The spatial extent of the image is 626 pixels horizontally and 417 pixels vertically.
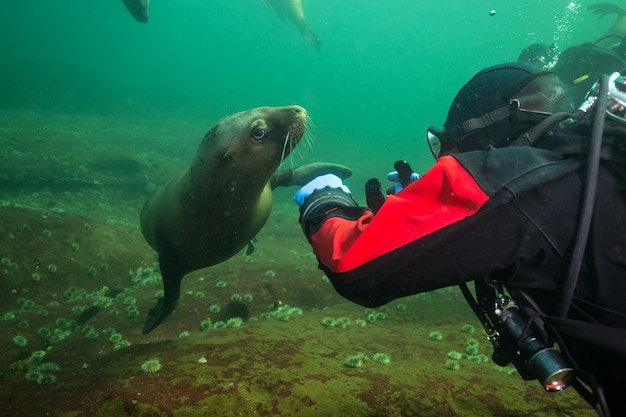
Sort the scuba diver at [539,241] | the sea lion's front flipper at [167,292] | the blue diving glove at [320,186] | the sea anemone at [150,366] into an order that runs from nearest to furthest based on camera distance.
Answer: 1. the scuba diver at [539,241]
2. the blue diving glove at [320,186]
3. the sea anemone at [150,366]
4. the sea lion's front flipper at [167,292]

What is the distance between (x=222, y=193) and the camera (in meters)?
4.44

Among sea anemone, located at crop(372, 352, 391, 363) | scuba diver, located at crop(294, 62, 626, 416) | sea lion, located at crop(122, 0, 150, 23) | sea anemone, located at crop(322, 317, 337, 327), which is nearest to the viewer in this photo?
scuba diver, located at crop(294, 62, 626, 416)

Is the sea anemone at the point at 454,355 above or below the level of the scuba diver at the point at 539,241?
below

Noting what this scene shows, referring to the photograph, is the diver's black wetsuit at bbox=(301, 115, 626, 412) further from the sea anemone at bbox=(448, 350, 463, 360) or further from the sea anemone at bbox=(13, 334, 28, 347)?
the sea anemone at bbox=(13, 334, 28, 347)

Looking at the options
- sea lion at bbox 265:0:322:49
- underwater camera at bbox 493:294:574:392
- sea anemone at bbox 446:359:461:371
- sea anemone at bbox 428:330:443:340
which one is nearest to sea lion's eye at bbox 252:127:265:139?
underwater camera at bbox 493:294:574:392

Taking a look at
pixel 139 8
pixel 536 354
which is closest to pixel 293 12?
pixel 139 8

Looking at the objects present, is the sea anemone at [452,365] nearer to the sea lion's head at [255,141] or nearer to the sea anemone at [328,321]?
the sea anemone at [328,321]

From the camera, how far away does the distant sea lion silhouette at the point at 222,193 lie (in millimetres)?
4105

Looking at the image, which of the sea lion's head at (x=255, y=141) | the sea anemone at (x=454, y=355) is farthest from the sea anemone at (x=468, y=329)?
the sea lion's head at (x=255, y=141)

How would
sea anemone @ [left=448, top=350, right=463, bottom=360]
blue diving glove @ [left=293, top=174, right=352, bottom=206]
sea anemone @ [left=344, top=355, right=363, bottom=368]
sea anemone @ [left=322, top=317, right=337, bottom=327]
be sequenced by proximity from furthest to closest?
sea anemone @ [left=322, top=317, right=337, bottom=327], sea anemone @ [left=448, top=350, right=463, bottom=360], sea anemone @ [left=344, top=355, right=363, bottom=368], blue diving glove @ [left=293, top=174, right=352, bottom=206]

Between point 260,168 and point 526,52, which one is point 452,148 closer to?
point 260,168

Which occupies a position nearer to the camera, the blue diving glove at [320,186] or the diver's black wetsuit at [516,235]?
the diver's black wetsuit at [516,235]

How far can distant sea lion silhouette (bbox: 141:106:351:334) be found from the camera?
411cm

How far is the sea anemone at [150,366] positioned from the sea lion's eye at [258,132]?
253cm
